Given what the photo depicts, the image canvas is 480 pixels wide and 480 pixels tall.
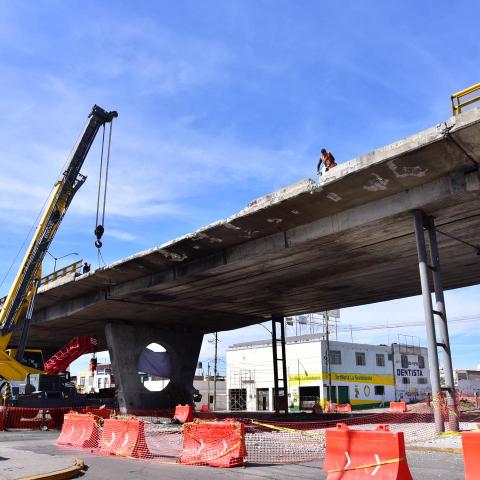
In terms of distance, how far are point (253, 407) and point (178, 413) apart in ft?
116

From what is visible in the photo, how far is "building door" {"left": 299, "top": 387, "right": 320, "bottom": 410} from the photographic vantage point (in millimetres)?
56972

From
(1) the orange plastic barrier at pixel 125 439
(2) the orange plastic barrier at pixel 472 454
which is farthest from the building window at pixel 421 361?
(2) the orange plastic barrier at pixel 472 454

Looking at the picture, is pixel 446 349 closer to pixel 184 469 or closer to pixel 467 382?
pixel 184 469

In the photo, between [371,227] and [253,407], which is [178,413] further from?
[253,407]

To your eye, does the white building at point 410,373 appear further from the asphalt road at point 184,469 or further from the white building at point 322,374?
the asphalt road at point 184,469

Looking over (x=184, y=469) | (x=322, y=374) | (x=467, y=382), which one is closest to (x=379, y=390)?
(x=322, y=374)

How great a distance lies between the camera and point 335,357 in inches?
2379

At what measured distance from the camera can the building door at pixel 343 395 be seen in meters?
58.8

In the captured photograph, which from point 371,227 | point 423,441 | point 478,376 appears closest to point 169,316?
point 371,227

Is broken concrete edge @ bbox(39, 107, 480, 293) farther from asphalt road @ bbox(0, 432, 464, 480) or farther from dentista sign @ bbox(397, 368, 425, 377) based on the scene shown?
dentista sign @ bbox(397, 368, 425, 377)

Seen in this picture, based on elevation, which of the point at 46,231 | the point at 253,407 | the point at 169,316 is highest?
the point at 46,231

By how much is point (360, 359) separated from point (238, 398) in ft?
51.5

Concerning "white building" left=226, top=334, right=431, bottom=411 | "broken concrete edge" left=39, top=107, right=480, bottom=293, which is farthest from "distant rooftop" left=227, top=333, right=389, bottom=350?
"broken concrete edge" left=39, top=107, right=480, bottom=293

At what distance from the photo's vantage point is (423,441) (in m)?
14.5
